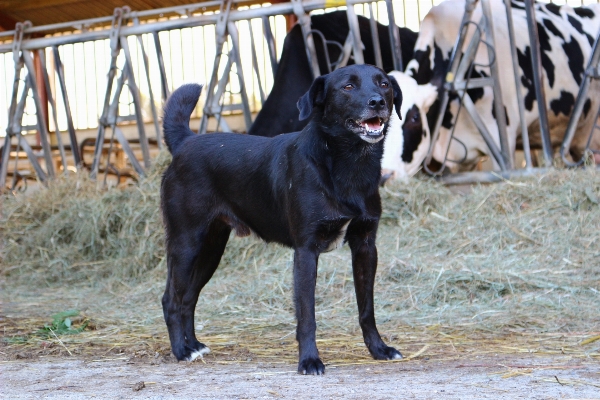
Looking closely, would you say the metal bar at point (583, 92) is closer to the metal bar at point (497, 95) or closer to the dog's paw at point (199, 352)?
the metal bar at point (497, 95)

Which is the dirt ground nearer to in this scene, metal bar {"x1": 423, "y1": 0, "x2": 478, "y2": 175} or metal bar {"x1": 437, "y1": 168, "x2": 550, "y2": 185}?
metal bar {"x1": 437, "y1": 168, "x2": 550, "y2": 185}

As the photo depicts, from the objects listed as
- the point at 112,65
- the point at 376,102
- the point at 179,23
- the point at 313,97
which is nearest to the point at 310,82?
the point at 179,23

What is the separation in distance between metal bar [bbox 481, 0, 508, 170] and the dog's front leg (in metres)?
4.21

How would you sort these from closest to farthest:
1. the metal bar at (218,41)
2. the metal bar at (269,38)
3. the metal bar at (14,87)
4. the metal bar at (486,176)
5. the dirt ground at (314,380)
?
the dirt ground at (314,380) < the metal bar at (486,176) < the metal bar at (218,41) < the metal bar at (269,38) < the metal bar at (14,87)

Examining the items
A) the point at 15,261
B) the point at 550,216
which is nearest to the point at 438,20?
the point at 550,216

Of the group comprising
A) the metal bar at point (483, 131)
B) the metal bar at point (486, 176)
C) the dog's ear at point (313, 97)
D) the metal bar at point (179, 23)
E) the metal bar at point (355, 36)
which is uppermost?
the metal bar at point (179, 23)

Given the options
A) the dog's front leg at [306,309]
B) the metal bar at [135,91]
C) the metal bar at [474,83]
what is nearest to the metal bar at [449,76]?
the metal bar at [474,83]

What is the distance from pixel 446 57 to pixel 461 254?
3.14 metres

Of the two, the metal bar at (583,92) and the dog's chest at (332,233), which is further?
the metal bar at (583,92)

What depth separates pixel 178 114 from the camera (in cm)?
448

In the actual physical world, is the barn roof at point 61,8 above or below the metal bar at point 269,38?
above

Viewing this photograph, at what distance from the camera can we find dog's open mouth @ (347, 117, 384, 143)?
361 centimetres

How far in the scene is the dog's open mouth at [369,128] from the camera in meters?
3.61

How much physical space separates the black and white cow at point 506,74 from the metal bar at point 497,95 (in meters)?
0.38
